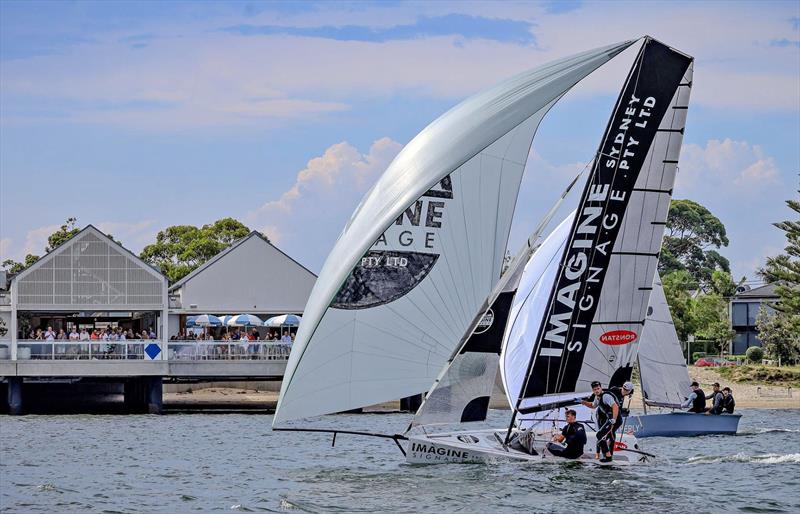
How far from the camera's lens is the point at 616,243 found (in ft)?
81.9

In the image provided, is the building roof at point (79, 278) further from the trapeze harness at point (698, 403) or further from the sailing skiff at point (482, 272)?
the sailing skiff at point (482, 272)

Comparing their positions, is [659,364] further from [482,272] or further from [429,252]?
[429,252]

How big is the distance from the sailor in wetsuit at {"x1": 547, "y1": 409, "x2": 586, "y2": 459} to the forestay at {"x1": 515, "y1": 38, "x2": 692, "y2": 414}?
3.95 feet

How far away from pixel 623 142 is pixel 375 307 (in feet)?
19.0

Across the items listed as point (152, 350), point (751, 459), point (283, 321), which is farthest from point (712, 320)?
point (751, 459)

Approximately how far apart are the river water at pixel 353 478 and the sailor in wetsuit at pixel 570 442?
0.31 m

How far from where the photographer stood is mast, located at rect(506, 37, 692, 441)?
2433 centimetres

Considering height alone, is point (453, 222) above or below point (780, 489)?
above

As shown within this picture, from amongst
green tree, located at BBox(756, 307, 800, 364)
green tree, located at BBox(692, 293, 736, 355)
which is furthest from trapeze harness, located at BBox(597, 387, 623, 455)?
green tree, located at BBox(692, 293, 736, 355)

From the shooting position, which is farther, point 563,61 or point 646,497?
point 563,61

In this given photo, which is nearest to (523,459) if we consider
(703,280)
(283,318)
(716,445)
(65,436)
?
(716,445)

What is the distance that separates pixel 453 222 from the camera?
76.3 ft

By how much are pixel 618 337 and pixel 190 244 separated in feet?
212

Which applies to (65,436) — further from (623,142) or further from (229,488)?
(623,142)
